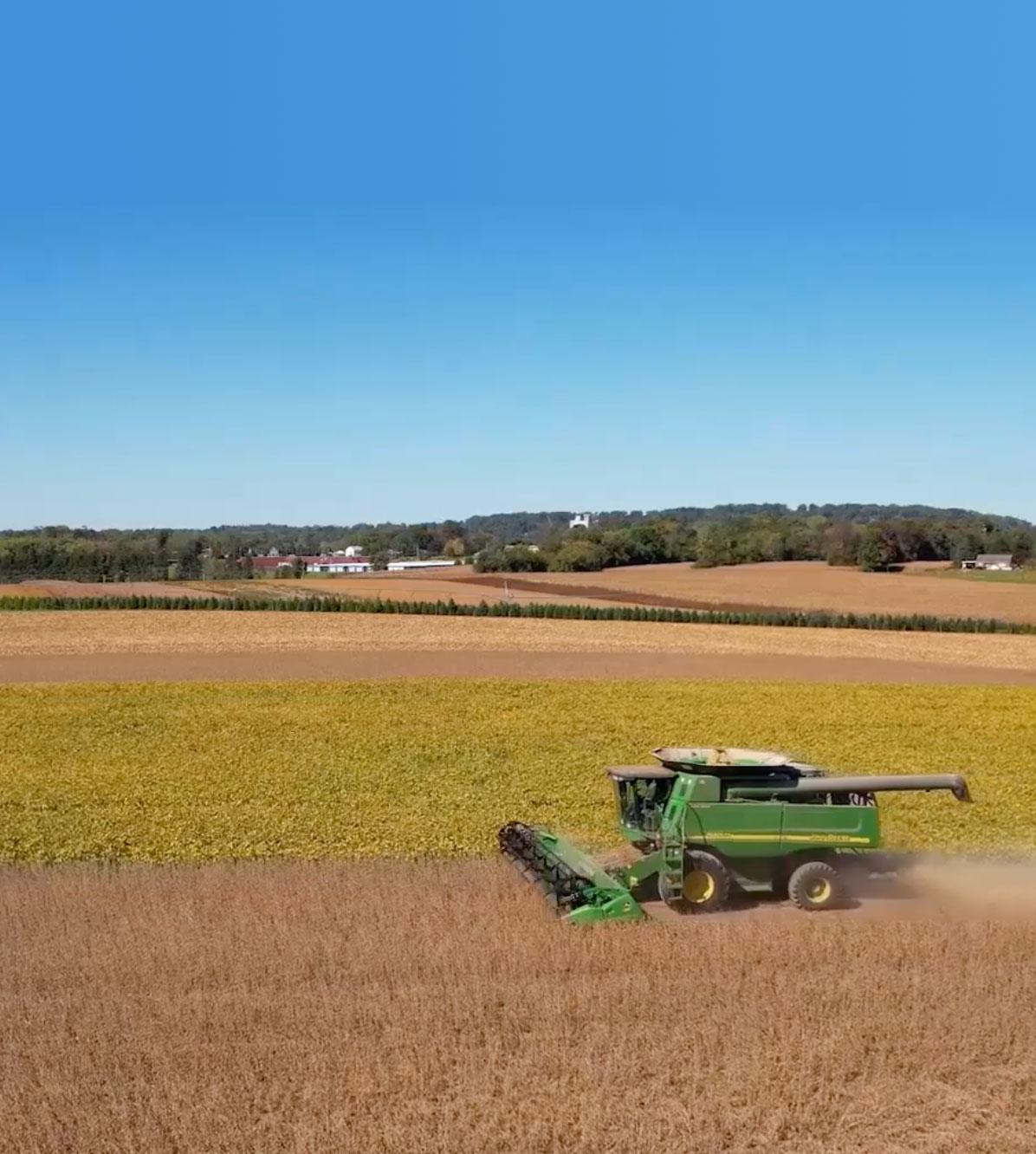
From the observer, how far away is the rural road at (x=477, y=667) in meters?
39.0

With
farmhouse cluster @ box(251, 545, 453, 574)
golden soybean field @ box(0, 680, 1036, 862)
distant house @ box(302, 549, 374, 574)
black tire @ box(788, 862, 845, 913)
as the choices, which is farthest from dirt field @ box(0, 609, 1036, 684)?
distant house @ box(302, 549, 374, 574)

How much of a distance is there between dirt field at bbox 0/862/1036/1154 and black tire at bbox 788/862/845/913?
0.30 m

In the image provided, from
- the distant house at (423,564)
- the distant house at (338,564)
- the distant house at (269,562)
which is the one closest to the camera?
the distant house at (269,562)

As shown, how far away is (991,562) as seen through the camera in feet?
377

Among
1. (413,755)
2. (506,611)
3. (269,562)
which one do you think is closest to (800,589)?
(506,611)

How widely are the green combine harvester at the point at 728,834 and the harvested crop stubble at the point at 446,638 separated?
3617 cm

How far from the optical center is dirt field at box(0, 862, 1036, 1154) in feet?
25.8

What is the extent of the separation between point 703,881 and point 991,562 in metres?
111

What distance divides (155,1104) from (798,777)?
726cm

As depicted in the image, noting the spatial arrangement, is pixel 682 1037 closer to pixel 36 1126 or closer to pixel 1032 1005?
pixel 1032 1005

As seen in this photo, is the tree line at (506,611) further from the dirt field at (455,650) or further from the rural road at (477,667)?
the rural road at (477,667)

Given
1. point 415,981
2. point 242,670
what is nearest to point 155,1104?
point 415,981

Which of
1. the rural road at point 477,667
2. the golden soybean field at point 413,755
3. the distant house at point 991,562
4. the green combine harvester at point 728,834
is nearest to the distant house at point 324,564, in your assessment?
the distant house at point 991,562

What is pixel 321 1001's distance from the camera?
9.80 m
